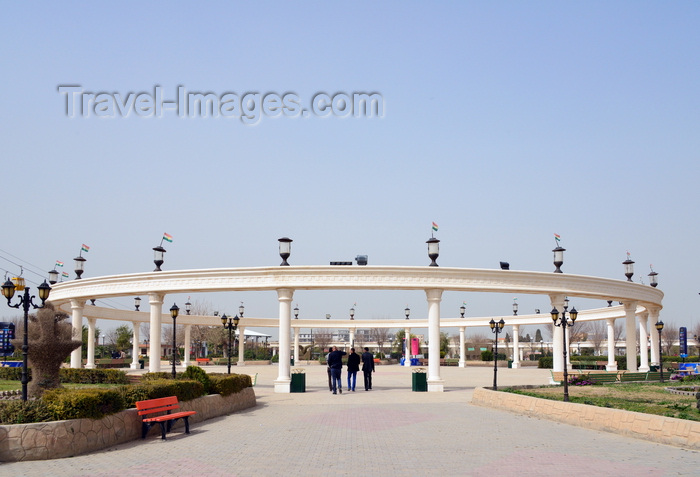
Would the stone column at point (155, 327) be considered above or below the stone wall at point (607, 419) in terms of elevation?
above

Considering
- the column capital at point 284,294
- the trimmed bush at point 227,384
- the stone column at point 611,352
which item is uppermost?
the column capital at point 284,294

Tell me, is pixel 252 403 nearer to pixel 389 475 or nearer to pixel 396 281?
pixel 396 281

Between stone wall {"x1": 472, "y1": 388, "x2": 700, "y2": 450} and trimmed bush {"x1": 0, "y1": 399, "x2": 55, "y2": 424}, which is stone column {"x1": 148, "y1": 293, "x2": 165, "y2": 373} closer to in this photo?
stone wall {"x1": 472, "y1": 388, "x2": 700, "y2": 450}

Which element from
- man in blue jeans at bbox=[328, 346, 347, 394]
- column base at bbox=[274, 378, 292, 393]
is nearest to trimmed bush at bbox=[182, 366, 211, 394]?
man in blue jeans at bbox=[328, 346, 347, 394]

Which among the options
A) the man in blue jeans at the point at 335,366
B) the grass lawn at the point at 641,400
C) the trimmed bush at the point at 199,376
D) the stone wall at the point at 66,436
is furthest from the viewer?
the man in blue jeans at the point at 335,366

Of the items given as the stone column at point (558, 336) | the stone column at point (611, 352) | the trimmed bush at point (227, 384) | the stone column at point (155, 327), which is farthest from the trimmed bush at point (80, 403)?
the stone column at point (611, 352)

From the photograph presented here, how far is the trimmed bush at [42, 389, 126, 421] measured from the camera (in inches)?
424

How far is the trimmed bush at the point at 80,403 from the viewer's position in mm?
10758

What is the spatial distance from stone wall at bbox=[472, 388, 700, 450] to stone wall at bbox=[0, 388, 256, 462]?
9291 millimetres

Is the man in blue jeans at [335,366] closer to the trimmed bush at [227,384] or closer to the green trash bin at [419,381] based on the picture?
the green trash bin at [419,381]

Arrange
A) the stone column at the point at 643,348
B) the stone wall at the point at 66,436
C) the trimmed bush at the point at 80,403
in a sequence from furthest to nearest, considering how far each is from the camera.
Answer: 1. the stone column at the point at 643,348
2. the trimmed bush at the point at 80,403
3. the stone wall at the point at 66,436

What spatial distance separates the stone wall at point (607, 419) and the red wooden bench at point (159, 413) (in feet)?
28.4


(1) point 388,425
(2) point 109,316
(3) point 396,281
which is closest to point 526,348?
(2) point 109,316

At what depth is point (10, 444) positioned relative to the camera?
1005 cm
